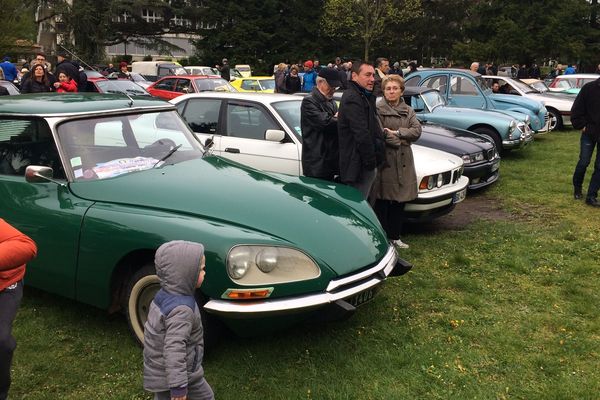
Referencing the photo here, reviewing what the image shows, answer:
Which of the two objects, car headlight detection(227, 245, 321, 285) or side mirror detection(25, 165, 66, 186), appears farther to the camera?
side mirror detection(25, 165, 66, 186)

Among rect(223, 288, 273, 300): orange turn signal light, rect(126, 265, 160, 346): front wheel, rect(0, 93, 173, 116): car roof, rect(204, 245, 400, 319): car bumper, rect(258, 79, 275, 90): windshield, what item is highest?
rect(0, 93, 173, 116): car roof

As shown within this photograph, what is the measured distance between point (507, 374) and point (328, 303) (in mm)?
1264

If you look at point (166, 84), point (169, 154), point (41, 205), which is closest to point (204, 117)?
point (169, 154)

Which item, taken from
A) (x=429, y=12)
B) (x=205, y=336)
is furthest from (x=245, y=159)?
(x=429, y=12)

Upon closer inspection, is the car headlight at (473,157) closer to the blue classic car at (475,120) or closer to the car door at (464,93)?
the blue classic car at (475,120)

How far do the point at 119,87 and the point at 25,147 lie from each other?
11544 mm

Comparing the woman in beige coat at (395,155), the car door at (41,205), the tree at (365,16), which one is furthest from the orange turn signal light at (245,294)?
the tree at (365,16)

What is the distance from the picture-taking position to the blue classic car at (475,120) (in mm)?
10211

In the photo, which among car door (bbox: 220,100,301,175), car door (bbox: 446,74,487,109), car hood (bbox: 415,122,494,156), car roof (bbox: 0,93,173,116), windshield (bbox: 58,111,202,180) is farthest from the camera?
car door (bbox: 446,74,487,109)

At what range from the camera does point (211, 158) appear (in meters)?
4.57

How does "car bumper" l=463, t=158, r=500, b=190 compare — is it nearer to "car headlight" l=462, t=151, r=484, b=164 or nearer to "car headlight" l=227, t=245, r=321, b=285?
"car headlight" l=462, t=151, r=484, b=164

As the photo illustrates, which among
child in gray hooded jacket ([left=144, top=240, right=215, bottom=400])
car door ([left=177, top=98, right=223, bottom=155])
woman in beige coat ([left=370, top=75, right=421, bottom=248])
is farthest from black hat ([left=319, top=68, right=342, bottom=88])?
child in gray hooded jacket ([left=144, top=240, right=215, bottom=400])

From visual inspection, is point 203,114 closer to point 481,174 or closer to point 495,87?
point 481,174

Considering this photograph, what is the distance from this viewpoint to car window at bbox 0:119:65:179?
3980mm
